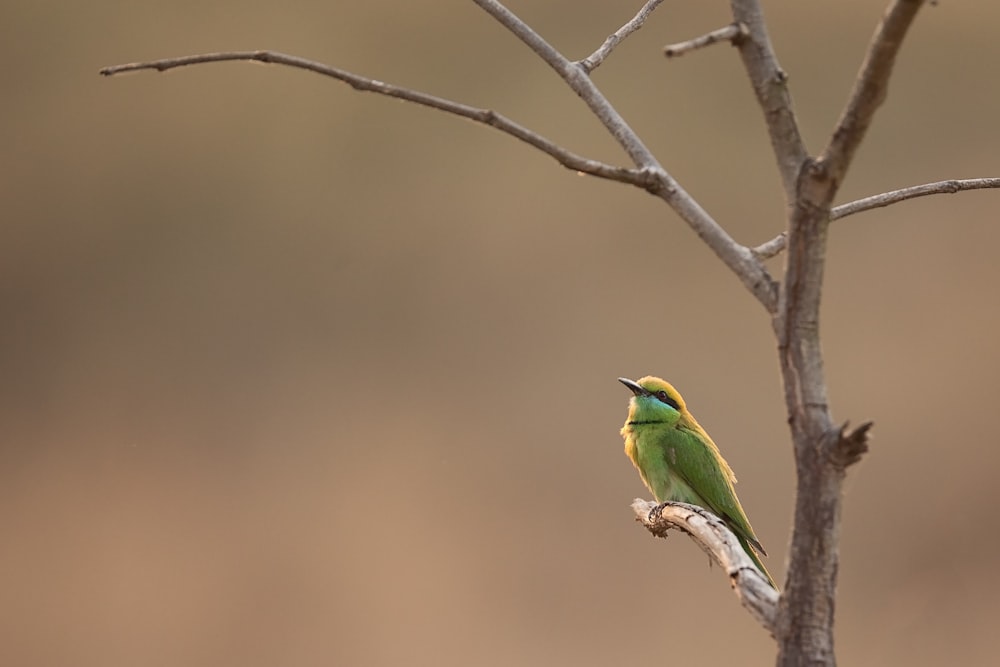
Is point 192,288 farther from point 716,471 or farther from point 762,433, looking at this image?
point 716,471

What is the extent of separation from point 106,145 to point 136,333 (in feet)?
2.93

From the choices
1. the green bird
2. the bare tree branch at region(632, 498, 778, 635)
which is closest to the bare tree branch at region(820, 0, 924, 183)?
the bare tree branch at region(632, 498, 778, 635)

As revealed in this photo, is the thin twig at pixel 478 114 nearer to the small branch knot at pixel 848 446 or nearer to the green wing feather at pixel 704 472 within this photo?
the small branch knot at pixel 848 446

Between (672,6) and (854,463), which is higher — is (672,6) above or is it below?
above

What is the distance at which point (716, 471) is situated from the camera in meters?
2.45

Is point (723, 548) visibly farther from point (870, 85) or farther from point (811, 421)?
point (870, 85)

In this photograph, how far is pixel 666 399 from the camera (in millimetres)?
2590

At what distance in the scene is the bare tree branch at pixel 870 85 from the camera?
776 mm

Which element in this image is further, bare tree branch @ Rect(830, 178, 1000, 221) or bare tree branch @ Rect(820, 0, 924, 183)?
bare tree branch @ Rect(830, 178, 1000, 221)

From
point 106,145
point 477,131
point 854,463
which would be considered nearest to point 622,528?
point 477,131

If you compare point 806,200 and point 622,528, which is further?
point 622,528

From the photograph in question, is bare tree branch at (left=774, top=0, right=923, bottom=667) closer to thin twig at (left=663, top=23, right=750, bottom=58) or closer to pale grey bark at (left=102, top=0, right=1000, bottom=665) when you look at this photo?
pale grey bark at (left=102, top=0, right=1000, bottom=665)

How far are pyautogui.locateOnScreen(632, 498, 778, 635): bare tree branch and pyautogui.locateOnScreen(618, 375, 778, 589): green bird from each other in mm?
425

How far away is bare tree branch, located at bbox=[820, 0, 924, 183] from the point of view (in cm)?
78
